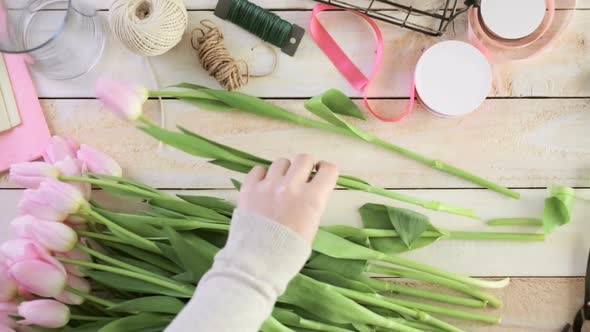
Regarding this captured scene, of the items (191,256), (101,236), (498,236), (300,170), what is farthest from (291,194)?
(498,236)

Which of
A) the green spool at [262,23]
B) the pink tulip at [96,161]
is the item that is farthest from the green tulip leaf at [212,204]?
the green spool at [262,23]

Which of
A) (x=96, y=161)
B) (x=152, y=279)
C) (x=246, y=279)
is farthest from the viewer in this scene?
(x=96, y=161)

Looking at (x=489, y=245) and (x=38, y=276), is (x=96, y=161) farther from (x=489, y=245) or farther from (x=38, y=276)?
(x=489, y=245)

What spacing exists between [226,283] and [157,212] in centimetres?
22

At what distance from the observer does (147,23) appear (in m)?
0.71

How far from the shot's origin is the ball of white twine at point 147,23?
714 millimetres

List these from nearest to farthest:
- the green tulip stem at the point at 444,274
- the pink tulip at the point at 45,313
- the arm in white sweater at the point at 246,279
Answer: the arm in white sweater at the point at 246,279 → the pink tulip at the point at 45,313 → the green tulip stem at the point at 444,274

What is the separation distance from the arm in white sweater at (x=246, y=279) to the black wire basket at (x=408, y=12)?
1.17 ft

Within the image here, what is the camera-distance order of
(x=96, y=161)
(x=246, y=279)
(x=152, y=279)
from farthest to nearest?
(x=96, y=161) → (x=152, y=279) → (x=246, y=279)

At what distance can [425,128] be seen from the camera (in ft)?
2.60

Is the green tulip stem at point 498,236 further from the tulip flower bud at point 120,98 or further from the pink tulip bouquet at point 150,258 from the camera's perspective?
the tulip flower bud at point 120,98

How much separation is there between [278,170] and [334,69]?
0.25 metres

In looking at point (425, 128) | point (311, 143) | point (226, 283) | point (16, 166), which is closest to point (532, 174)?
point (425, 128)

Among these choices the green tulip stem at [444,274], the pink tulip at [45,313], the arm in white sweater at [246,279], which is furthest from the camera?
the green tulip stem at [444,274]
